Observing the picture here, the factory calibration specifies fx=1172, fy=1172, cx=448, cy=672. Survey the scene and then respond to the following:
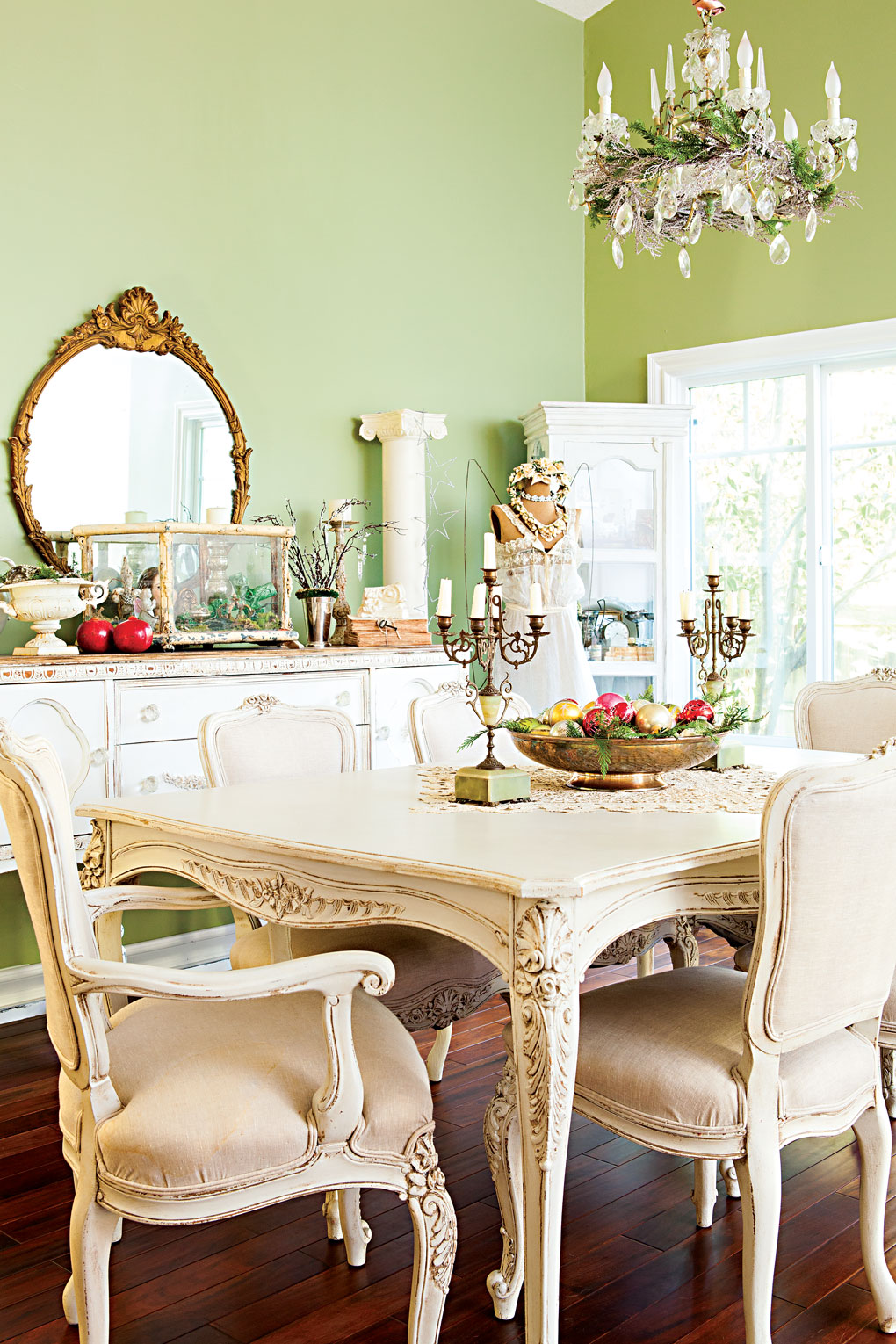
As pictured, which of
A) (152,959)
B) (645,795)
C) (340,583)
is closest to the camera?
(645,795)

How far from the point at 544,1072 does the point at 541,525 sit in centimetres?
332

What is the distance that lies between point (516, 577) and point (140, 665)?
1.74m

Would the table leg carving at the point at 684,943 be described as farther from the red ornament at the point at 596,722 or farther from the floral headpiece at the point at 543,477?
the floral headpiece at the point at 543,477

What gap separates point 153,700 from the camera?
349 centimetres

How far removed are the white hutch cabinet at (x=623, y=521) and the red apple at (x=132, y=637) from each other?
2.18 meters

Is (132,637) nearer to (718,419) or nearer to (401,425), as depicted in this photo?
(401,425)

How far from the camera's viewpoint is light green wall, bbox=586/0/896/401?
4.79 m

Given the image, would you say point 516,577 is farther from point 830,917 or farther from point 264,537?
point 830,917

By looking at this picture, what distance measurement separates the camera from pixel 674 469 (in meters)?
5.40

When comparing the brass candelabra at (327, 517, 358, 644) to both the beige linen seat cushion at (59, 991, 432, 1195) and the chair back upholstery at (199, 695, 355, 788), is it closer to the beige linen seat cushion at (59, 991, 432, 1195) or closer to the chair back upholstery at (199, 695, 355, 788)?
the chair back upholstery at (199, 695, 355, 788)

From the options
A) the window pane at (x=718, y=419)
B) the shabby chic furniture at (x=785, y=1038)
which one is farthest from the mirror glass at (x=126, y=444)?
the shabby chic furniture at (x=785, y=1038)

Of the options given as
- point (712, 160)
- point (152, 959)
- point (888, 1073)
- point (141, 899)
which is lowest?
point (152, 959)

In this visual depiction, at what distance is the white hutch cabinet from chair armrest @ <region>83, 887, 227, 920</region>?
316 cm

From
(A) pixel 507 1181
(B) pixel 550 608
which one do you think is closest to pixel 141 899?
(A) pixel 507 1181
